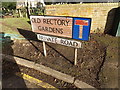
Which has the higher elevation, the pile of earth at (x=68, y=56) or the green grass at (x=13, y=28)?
the green grass at (x=13, y=28)

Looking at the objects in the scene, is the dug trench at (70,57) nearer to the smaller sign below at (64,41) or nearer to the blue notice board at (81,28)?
the smaller sign below at (64,41)

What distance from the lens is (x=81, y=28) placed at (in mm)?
2543

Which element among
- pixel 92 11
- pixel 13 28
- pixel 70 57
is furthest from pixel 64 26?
pixel 13 28

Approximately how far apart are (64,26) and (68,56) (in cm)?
139

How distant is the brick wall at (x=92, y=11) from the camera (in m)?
5.22

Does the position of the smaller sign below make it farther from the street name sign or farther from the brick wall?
the brick wall

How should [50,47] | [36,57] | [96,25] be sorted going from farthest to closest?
[96,25] → [50,47] → [36,57]

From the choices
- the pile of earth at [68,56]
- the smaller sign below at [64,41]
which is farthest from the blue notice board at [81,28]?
the pile of earth at [68,56]

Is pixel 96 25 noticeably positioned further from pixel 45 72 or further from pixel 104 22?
pixel 45 72

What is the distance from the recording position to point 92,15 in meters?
5.48

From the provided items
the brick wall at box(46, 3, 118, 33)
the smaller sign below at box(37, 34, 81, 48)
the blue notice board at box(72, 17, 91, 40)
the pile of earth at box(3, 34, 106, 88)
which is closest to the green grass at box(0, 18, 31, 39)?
the pile of earth at box(3, 34, 106, 88)

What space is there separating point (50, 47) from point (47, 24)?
1579 mm

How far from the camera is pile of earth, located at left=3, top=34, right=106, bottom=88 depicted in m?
2.79

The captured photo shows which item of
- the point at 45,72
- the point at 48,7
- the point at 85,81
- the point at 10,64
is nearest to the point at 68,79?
the point at 85,81
